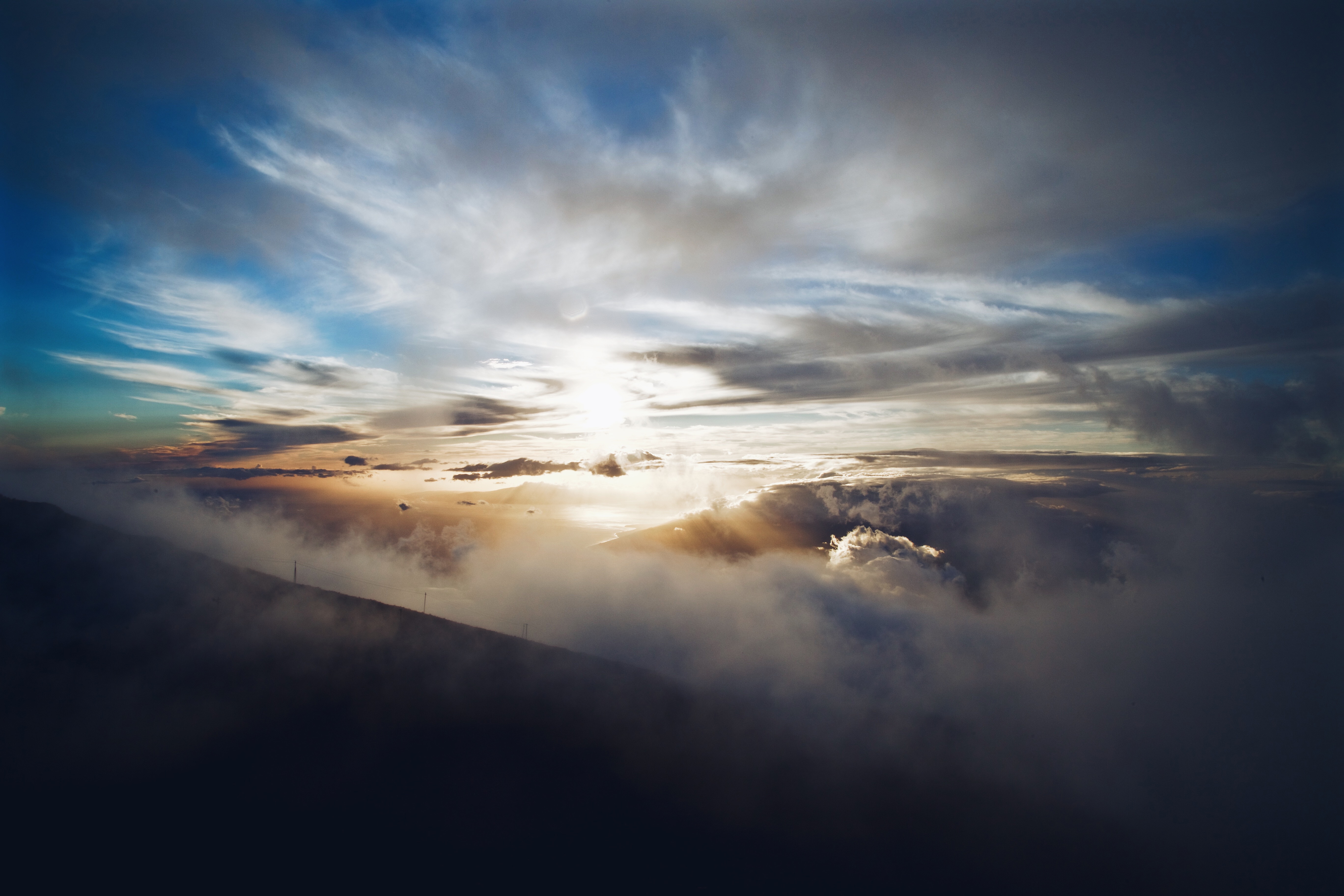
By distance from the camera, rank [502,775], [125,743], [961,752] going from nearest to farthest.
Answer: [125,743] → [502,775] → [961,752]

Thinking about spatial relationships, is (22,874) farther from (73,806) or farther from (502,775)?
(502,775)

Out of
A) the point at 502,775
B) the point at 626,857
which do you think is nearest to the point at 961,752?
the point at 626,857

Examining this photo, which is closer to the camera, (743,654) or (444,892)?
(444,892)
